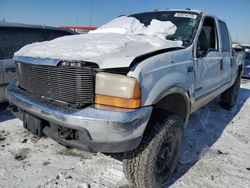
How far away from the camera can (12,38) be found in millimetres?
4754

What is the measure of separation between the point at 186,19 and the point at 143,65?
1690 mm

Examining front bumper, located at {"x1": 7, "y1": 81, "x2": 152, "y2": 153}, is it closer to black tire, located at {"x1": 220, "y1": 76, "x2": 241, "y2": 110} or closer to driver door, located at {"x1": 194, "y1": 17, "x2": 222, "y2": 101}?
driver door, located at {"x1": 194, "y1": 17, "x2": 222, "y2": 101}

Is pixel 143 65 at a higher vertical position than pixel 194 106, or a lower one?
higher

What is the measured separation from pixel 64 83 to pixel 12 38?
3.09 metres

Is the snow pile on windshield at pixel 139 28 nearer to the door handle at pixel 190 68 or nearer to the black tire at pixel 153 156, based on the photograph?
the door handle at pixel 190 68

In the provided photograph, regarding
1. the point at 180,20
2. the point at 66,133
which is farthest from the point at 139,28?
the point at 66,133

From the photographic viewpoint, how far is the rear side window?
14.2 feet

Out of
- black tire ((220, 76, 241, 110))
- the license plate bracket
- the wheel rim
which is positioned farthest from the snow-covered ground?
black tire ((220, 76, 241, 110))

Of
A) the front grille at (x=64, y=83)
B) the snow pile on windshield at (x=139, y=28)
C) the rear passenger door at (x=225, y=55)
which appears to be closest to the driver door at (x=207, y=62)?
the rear passenger door at (x=225, y=55)

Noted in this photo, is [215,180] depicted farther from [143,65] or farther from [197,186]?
[143,65]

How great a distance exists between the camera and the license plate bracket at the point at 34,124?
2456 millimetres

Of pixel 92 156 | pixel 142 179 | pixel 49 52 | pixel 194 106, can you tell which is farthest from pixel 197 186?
pixel 49 52

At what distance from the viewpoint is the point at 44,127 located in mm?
2484

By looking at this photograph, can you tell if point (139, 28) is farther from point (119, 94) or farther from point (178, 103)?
point (119, 94)
